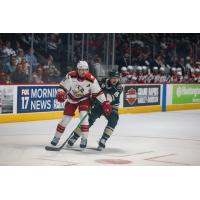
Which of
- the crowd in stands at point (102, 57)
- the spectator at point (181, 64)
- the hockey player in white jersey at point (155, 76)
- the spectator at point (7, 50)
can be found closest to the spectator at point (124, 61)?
the crowd in stands at point (102, 57)

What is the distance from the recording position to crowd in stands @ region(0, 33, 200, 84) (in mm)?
12734

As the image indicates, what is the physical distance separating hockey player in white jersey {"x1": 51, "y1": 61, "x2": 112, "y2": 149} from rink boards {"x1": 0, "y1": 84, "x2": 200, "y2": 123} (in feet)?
10.1

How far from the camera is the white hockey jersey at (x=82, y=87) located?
8.70 metres

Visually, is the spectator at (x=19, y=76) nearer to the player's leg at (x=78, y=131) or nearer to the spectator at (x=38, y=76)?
the spectator at (x=38, y=76)

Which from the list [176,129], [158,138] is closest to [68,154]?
[158,138]

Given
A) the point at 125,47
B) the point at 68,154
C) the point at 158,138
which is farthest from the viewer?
the point at 125,47

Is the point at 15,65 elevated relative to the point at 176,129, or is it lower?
elevated

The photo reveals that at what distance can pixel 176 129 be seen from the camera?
12.0m

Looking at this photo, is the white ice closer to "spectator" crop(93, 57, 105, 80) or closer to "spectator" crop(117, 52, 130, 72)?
"spectator" crop(93, 57, 105, 80)

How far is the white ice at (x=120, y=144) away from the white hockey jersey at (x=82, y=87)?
2.36 ft

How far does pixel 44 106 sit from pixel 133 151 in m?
3.72

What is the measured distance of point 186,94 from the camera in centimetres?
1645
